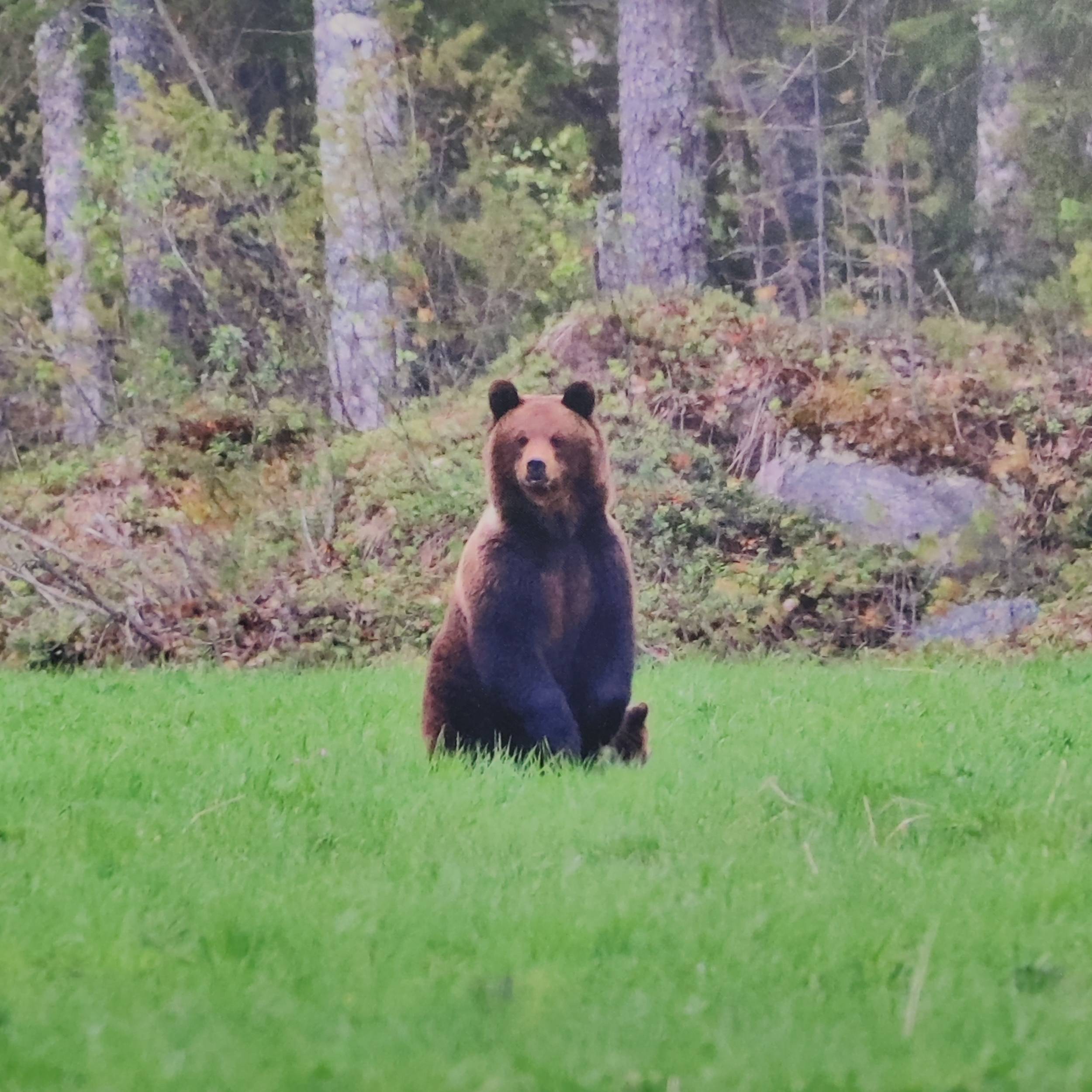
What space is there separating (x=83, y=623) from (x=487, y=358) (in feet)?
10.7

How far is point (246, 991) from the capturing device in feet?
10.5

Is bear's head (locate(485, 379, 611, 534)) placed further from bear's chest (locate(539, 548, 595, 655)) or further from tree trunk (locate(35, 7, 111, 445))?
tree trunk (locate(35, 7, 111, 445))

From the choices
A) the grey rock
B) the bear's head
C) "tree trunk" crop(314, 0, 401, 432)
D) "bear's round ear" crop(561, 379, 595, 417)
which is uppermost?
"tree trunk" crop(314, 0, 401, 432)

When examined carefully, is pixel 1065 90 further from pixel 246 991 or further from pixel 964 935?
pixel 246 991

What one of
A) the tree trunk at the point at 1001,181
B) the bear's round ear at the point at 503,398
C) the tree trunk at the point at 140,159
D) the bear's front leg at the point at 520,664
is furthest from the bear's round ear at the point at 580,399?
the tree trunk at the point at 1001,181

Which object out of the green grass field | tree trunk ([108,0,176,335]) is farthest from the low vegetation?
the green grass field

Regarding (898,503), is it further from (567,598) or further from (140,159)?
(140,159)

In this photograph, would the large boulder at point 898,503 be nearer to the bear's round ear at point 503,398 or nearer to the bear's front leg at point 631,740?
the bear's front leg at point 631,740

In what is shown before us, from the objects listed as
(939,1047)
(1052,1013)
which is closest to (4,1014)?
(939,1047)

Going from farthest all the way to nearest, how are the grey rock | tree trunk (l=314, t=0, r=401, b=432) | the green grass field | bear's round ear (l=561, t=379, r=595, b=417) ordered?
tree trunk (l=314, t=0, r=401, b=432) → the grey rock → bear's round ear (l=561, t=379, r=595, b=417) → the green grass field

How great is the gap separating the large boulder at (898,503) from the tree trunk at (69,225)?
16.6ft

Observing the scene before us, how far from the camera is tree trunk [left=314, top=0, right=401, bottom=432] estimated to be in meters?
10.9

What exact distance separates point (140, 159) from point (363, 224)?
1691mm

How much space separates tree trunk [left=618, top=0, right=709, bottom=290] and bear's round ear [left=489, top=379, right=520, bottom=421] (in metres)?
5.95
